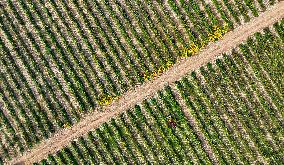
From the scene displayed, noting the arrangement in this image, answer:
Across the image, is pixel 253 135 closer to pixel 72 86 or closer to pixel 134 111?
pixel 134 111

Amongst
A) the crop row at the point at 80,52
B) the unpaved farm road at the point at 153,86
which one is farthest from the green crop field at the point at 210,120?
the crop row at the point at 80,52

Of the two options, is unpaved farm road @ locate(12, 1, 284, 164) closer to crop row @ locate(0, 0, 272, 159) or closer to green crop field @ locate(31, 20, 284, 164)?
green crop field @ locate(31, 20, 284, 164)

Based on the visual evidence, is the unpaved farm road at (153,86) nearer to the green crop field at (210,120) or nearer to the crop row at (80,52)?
the green crop field at (210,120)

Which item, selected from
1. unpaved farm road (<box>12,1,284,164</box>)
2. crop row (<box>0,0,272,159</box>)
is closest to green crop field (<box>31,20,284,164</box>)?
unpaved farm road (<box>12,1,284,164</box>)

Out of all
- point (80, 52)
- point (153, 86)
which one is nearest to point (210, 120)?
point (153, 86)

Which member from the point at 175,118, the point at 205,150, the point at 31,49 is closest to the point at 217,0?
the point at 175,118

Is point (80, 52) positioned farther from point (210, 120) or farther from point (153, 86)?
point (210, 120)
